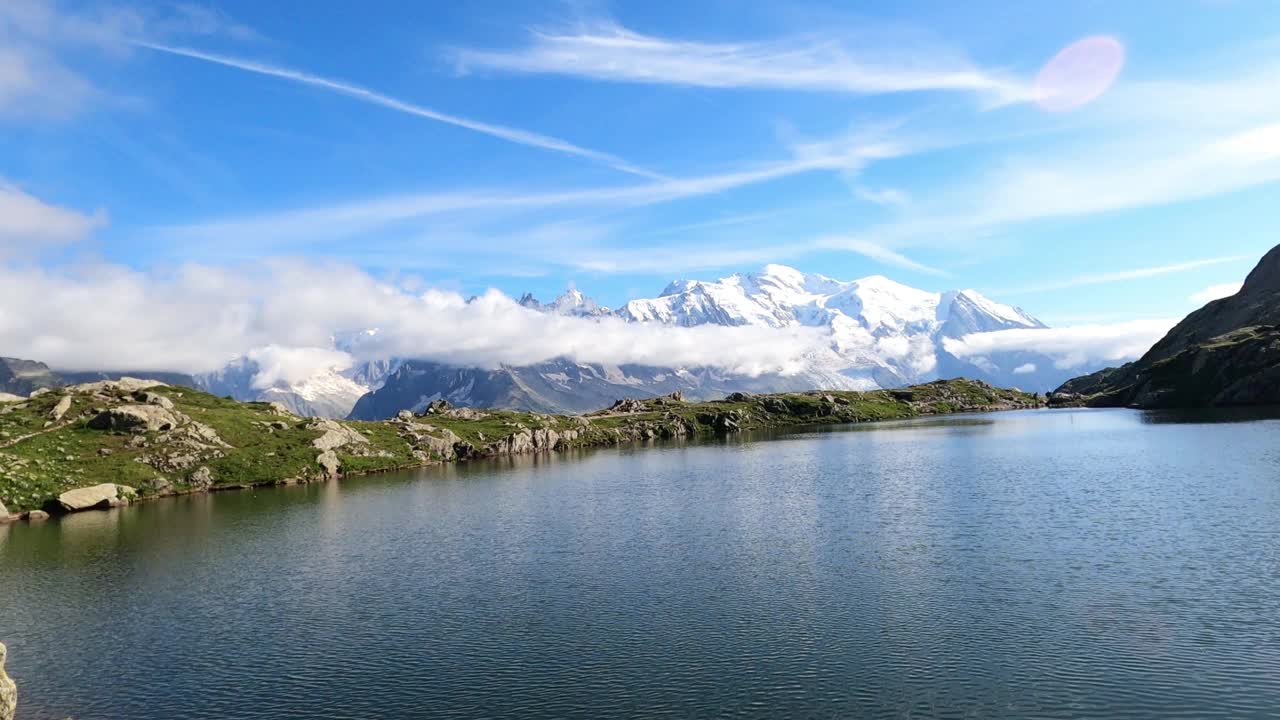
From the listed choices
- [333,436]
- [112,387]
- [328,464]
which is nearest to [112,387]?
[112,387]

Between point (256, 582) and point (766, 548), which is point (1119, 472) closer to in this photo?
point (766, 548)

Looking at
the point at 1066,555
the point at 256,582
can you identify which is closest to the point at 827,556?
the point at 1066,555

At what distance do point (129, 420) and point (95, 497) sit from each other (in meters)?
30.5

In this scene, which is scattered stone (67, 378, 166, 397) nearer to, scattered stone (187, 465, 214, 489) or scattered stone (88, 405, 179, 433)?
scattered stone (88, 405, 179, 433)

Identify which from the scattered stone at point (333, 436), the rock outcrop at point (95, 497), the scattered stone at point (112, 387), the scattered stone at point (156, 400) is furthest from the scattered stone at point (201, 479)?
the scattered stone at point (112, 387)

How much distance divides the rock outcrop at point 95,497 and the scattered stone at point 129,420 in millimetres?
22803

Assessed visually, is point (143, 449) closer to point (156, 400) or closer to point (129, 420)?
point (129, 420)

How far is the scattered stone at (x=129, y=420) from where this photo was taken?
149000 mm

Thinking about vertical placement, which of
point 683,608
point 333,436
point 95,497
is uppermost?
point 333,436

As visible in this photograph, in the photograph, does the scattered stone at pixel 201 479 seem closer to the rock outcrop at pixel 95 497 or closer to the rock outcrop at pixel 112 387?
the rock outcrop at pixel 95 497

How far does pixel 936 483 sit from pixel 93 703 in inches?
4188

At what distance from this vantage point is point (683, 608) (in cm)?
5606

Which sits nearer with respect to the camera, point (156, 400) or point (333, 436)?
point (156, 400)

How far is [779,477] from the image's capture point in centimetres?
13950
